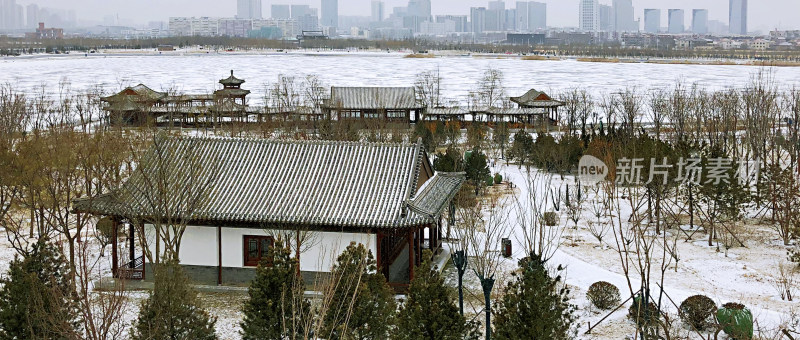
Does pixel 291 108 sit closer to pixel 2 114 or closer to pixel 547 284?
pixel 2 114

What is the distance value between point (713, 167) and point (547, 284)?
38.9 feet

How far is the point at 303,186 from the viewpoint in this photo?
18062 mm

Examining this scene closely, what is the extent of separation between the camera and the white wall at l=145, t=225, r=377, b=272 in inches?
680

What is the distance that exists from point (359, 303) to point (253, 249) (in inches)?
229

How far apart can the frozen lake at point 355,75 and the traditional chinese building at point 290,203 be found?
40949mm

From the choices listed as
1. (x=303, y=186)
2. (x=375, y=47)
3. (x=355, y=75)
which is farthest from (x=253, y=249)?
(x=375, y=47)

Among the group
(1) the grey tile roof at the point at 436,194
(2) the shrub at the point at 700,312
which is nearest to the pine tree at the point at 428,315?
(1) the grey tile roof at the point at 436,194

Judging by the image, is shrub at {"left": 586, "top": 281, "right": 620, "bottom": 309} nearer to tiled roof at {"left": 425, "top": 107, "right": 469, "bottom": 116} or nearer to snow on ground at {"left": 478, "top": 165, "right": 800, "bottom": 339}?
snow on ground at {"left": 478, "top": 165, "right": 800, "bottom": 339}

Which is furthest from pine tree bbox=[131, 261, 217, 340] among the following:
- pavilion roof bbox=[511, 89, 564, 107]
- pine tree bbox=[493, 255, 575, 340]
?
pavilion roof bbox=[511, 89, 564, 107]

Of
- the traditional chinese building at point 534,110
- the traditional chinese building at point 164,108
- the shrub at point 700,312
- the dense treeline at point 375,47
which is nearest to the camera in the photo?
the shrub at point 700,312

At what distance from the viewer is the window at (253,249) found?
17.7 m

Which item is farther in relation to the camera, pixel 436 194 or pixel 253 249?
pixel 436 194

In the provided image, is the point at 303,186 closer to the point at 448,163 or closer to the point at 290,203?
the point at 290,203

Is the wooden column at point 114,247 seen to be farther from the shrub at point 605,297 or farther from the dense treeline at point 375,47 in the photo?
the dense treeline at point 375,47
